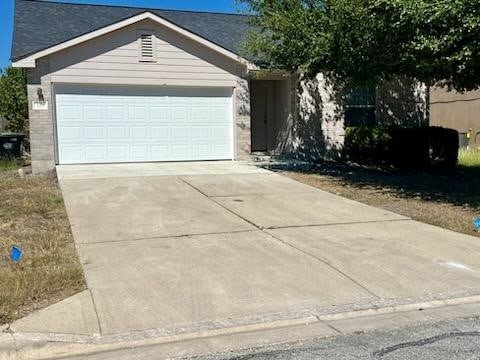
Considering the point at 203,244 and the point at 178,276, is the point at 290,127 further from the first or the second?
the point at 178,276

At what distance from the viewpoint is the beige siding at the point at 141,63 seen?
1529cm

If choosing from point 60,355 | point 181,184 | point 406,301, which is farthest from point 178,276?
point 181,184

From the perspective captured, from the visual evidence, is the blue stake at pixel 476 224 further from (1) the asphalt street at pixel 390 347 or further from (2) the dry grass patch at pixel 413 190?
(1) the asphalt street at pixel 390 347

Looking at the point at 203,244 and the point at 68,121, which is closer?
the point at 203,244

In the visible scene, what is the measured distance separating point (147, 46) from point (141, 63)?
533mm

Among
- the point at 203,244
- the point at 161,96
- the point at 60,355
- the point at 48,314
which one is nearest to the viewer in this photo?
the point at 60,355

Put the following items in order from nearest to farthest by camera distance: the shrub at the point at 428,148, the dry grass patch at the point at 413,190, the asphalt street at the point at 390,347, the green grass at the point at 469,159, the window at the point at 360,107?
the asphalt street at the point at 390,347 → the dry grass patch at the point at 413,190 → the shrub at the point at 428,148 → the green grass at the point at 469,159 → the window at the point at 360,107

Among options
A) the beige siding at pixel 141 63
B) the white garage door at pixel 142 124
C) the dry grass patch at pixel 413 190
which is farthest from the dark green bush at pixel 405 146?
the beige siding at pixel 141 63

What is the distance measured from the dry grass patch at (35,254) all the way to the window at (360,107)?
10725 millimetres

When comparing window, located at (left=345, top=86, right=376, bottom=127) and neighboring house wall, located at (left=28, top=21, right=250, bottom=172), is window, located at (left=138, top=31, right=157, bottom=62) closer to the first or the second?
neighboring house wall, located at (left=28, top=21, right=250, bottom=172)

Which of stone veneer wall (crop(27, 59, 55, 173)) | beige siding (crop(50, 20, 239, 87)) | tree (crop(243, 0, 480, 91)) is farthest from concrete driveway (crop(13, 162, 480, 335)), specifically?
beige siding (crop(50, 20, 239, 87))

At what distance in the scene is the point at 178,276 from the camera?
5824 millimetres

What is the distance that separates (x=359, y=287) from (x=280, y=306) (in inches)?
39.9

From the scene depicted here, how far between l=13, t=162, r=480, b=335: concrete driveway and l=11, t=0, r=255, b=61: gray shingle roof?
650 cm
